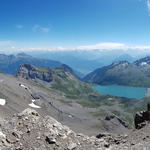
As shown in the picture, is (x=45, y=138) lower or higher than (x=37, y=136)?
lower

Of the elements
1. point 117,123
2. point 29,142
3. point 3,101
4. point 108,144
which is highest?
point 29,142

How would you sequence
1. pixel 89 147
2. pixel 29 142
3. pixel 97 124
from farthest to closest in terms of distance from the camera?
1. pixel 97 124
2. pixel 89 147
3. pixel 29 142

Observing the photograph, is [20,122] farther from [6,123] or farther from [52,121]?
[52,121]

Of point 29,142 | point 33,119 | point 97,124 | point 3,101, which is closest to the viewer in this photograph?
point 29,142

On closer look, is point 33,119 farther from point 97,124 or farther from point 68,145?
point 97,124

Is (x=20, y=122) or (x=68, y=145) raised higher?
(x=20, y=122)

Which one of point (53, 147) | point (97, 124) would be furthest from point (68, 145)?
point (97, 124)

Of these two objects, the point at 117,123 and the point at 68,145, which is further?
the point at 117,123

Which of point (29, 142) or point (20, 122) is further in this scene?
point (20, 122)

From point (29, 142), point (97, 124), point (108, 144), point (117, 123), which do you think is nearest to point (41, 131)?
point (29, 142)
